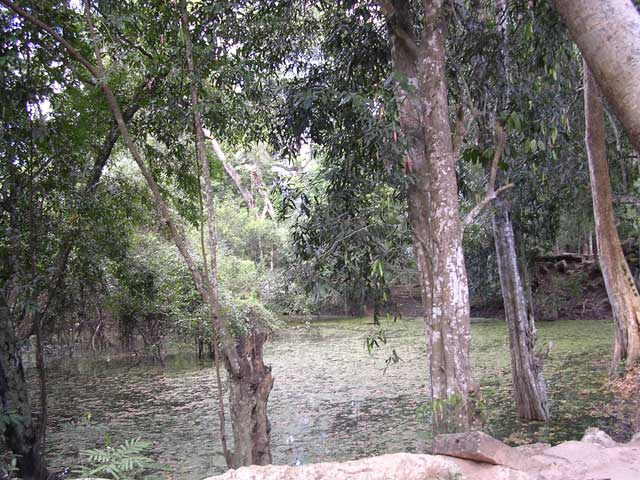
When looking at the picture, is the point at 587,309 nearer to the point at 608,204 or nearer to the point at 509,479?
the point at 608,204

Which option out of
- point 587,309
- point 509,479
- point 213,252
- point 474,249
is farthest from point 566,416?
point 587,309

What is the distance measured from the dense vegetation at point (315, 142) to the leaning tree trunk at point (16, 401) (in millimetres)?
16

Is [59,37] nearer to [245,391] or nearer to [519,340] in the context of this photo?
[245,391]

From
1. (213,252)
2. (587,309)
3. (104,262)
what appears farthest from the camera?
(587,309)

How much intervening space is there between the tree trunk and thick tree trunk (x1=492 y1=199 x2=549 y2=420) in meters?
4.43

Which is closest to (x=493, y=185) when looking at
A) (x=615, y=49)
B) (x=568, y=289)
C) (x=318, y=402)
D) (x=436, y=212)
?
(x=436, y=212)

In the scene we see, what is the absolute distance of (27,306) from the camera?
5035mm

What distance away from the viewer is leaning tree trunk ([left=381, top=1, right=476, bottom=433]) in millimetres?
4121

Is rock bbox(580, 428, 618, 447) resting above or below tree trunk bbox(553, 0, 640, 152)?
below

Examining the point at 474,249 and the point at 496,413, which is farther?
the point at 474,249

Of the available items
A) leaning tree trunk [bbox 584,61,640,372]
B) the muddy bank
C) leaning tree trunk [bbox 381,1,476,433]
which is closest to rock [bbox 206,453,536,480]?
the muddy bank

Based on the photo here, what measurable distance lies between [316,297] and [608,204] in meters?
5.03

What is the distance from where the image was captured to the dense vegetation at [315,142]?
4195 millimetres

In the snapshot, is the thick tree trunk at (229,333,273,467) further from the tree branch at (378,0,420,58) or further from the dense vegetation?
the tree branch at (378,0,420,58)
